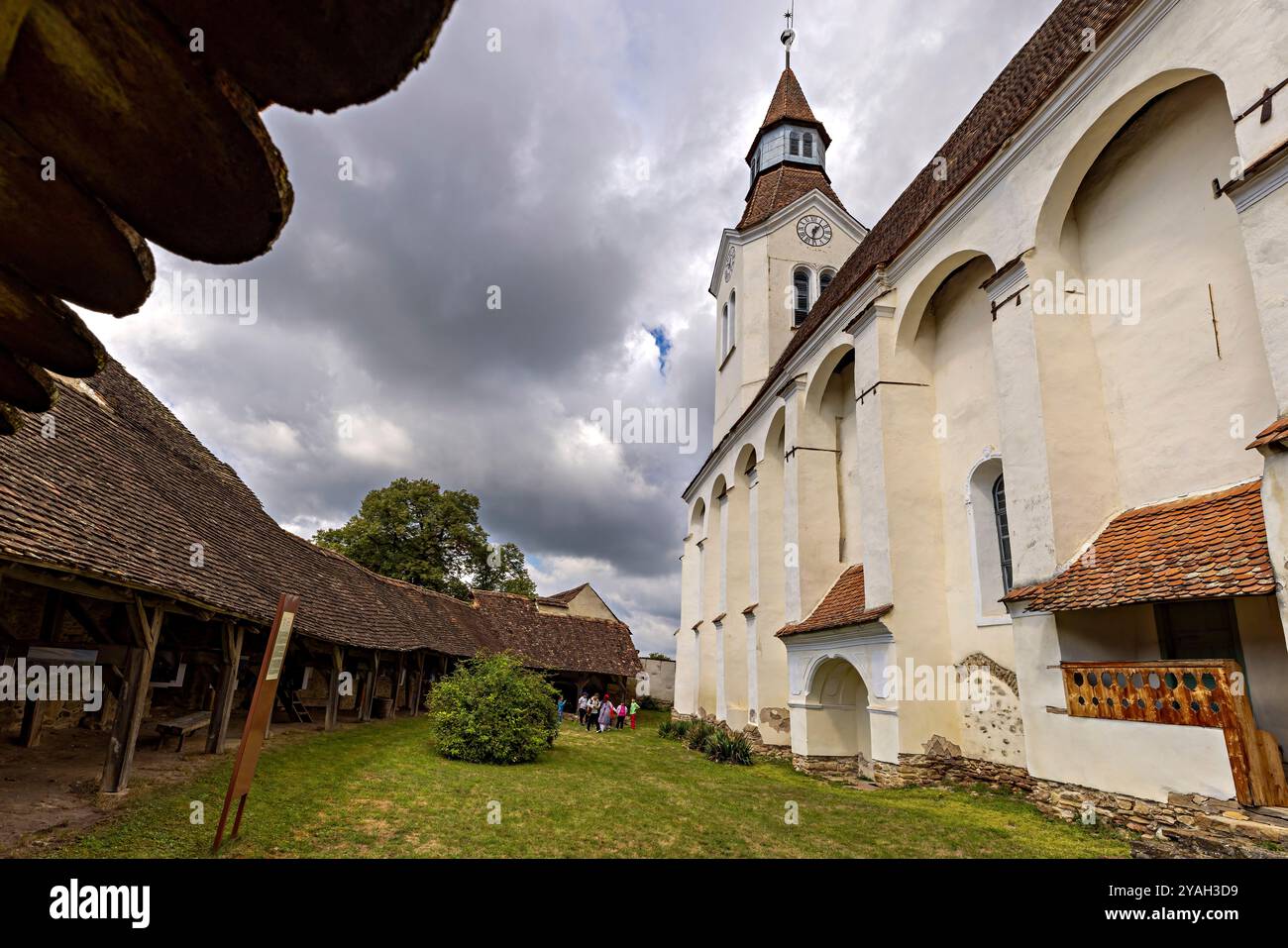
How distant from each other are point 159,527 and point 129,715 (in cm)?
278

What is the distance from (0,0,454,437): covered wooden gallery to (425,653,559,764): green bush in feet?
43.0

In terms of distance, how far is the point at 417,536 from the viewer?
37.8 m

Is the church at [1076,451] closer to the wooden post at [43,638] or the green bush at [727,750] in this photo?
the green bush at [727,750]

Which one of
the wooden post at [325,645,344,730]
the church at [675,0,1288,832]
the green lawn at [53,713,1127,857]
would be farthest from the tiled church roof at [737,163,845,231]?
the green lawn at [53,713,1127,857]

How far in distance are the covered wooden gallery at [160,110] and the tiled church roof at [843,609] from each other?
11468mm

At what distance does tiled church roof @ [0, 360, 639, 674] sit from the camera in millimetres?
6988

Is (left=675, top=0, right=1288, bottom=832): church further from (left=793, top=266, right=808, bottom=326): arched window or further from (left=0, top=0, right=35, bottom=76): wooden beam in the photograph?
(left=793, top=266, right=808, bottom=326): arched window

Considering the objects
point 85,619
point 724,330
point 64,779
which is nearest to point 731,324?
point 724,330

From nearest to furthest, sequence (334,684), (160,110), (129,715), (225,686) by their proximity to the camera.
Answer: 1. (160,110)
2. (129,715)
3. (225,686)
4. (334,684)

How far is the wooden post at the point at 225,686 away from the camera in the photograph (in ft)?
34.6

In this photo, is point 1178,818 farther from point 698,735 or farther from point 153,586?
point 698,735

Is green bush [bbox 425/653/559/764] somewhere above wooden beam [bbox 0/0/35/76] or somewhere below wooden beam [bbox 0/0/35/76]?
below

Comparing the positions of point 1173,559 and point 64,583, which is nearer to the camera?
Result: point 1173,559

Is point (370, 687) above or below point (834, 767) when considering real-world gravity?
above
